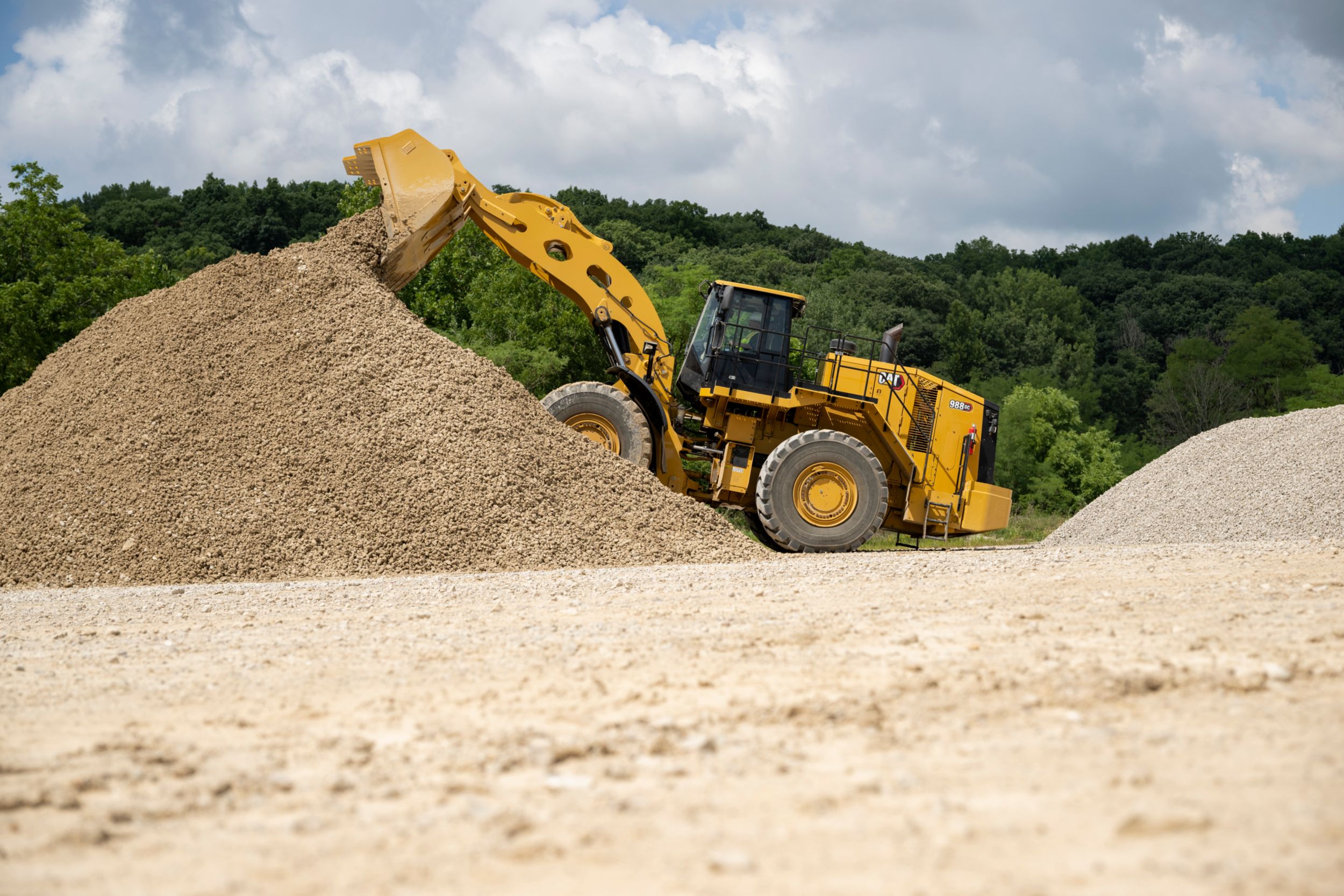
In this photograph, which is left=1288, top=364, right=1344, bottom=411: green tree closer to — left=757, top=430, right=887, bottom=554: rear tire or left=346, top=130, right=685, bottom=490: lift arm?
left=757, top=430, right=887, bottom=554: rear tire

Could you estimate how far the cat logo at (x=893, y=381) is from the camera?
1234 centimetres

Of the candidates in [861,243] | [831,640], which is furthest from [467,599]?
[861,243]

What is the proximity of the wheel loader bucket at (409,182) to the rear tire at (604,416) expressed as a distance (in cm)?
242

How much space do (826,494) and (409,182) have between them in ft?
19.1

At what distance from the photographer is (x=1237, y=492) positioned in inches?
707

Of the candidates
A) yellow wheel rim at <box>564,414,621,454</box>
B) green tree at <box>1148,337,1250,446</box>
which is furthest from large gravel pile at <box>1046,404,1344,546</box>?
green tree at <box>1148,337,1250,446</box>

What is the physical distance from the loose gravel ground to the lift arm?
250 inches

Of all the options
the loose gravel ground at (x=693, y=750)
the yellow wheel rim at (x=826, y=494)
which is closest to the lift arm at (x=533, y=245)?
the yellow wheel rim at (x=826, y=494)

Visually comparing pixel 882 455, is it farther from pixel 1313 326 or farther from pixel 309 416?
pixel 1313 326

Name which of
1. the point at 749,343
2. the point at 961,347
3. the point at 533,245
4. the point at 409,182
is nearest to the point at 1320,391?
the point at 961,347

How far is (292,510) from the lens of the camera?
9.49 metres

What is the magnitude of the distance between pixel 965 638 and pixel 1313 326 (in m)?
62.3

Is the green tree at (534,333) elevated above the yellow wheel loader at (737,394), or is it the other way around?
the green tree at (534,333)

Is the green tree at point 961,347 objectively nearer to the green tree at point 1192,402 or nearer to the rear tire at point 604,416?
the green tree at point 1192,402
